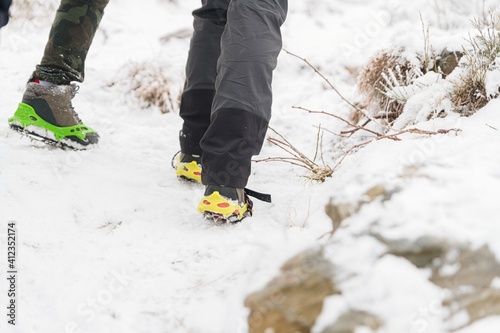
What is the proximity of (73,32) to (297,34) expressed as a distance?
428 centimetres

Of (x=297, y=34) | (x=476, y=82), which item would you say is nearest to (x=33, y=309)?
(x=476, y=82)

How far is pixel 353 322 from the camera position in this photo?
936 mm

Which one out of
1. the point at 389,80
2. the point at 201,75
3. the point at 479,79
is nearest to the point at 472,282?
the point at 479,79

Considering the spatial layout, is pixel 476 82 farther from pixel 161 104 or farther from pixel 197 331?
pixel 161 104

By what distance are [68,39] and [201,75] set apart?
624 millimetres

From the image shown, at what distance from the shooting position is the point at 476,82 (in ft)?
6.51

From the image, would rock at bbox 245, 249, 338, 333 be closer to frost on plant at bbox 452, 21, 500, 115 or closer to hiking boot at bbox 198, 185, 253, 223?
hiking boot at bbox 198, 185, 253, 223

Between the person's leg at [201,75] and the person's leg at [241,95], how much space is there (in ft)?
1.20

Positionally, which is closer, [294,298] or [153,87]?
[294,298]

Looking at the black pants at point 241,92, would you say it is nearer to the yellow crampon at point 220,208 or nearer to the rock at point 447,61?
the yellow crampon at point 220,208

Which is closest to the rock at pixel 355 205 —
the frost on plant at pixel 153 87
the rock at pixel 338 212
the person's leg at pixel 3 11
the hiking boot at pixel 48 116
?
the rock at pixel 338 212

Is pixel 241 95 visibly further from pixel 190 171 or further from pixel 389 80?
pixel 389 80

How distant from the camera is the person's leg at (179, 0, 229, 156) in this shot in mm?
2076

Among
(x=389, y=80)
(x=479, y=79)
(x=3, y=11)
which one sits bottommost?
(x=389, y=80)
